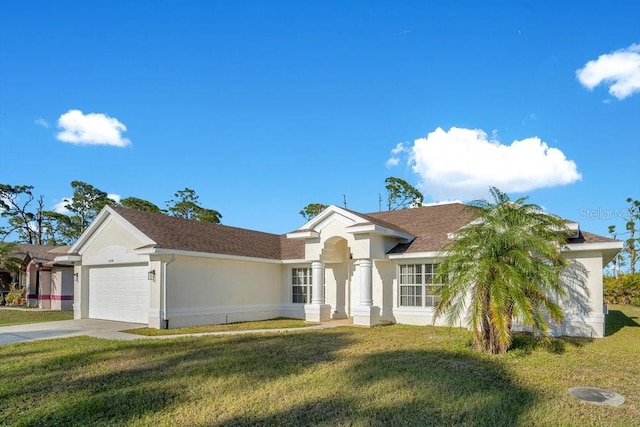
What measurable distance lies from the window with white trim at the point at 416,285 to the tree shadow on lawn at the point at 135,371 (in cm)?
482

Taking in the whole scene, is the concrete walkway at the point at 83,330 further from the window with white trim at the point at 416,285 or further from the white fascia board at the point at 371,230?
the white fascia board at the point at 371,230

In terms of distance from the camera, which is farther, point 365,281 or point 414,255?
point 365,281

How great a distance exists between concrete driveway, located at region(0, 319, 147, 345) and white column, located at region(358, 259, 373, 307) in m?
8.02

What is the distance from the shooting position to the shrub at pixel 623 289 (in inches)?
1210

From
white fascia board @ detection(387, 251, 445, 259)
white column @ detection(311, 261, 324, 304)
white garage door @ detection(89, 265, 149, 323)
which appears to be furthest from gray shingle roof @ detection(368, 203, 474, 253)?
white garage door @ detection(89, 265, 149, 323)

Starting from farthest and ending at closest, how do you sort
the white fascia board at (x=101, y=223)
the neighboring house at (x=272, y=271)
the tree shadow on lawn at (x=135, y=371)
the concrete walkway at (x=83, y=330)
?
the white fascia board at (x=101, y=223) < the neighboring house at (x=272, y=271) < the concrete walkway at (x=83, y=330) < the tree shadow on lawn at (x=135, y=371)

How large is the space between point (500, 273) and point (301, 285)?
1189cm

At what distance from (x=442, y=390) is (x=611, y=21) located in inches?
486

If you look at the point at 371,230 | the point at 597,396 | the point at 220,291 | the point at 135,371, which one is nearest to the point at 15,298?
the point at 220,291

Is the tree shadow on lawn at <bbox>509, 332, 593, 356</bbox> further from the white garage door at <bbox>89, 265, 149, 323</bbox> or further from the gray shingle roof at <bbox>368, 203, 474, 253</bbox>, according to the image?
the white garage door at <bbox>89, 265, 149, 323</bbox>

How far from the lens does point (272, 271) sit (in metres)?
20.4

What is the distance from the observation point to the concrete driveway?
13.9 meters

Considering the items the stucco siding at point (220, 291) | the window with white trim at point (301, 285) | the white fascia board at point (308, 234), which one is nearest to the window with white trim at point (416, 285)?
the white fascia board at point (308, 234)

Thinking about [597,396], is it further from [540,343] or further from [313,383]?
[540,343]
